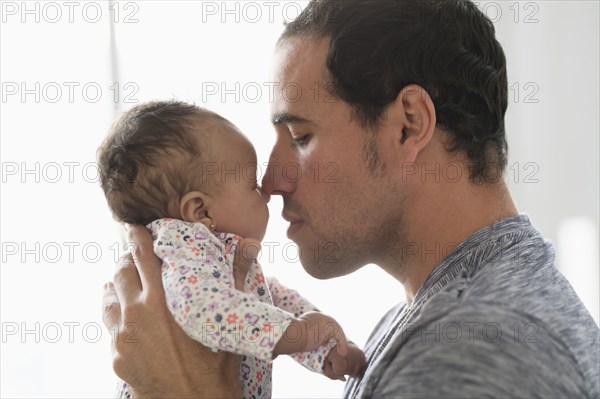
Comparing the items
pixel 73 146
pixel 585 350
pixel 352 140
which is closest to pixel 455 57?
pixel 352 140

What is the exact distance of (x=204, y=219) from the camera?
132 cm

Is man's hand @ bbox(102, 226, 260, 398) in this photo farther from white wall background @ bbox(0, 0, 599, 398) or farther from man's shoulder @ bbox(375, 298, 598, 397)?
white wall background @ bbox(0, 0, 599, 398)

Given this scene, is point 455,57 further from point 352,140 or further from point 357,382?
point 357,382

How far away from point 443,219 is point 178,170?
486 millimetres

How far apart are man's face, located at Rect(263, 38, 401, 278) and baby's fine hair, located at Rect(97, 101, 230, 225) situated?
160 mm

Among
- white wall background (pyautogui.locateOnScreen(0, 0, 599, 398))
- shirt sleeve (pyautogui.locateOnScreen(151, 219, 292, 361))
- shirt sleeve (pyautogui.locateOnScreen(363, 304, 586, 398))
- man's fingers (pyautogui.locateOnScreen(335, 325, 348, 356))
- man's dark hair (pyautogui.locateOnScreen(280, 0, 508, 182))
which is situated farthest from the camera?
white wall background (pyautogui.locateOnScreen(0, 0, 599, 398))

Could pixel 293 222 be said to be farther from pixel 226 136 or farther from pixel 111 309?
pixel 111 309

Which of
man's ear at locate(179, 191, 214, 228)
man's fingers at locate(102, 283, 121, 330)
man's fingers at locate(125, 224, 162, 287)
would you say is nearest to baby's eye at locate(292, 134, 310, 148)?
man's ear at locate(179, 191, 214, 228)

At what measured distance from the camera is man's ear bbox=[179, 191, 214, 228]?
4.29 feet

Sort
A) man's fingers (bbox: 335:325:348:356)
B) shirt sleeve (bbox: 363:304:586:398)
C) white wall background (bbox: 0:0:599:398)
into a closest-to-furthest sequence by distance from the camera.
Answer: shirt sleeve (bbox: 363:304:586:398) → man's fingers (bbox: 335:325:348:356) → white wall background (bbox: 0:0:599:398)

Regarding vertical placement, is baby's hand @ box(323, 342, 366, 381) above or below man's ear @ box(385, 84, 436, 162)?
below

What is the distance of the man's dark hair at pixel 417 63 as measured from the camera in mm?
1333

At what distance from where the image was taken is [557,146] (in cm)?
281

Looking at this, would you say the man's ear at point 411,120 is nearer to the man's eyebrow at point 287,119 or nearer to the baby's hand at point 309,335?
the man's eyebrow at point 287,119
